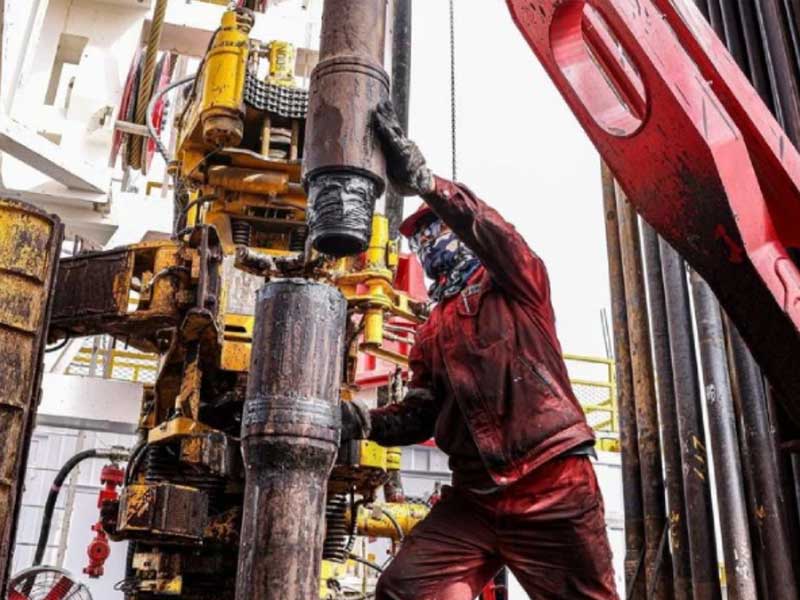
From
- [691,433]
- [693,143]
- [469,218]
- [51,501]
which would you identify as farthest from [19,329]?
[51,501]

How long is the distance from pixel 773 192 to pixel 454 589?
5.08 ft

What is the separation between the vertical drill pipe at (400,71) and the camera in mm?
4559

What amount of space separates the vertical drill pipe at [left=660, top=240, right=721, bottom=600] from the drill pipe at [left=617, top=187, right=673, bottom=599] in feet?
0.75

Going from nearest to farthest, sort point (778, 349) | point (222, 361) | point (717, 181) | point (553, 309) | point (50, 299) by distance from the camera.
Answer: point (717, 181) < point (778, 349) < point (553, 309) < point (50, 299) < point (222, 361)

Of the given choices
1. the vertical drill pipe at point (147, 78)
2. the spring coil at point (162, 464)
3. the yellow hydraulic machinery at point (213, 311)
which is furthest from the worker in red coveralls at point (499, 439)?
the vertical drill pipe at point (147, 78)

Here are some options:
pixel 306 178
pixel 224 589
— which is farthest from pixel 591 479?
pixel 224 589

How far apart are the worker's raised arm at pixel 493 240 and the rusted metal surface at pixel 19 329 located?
1.73 metres

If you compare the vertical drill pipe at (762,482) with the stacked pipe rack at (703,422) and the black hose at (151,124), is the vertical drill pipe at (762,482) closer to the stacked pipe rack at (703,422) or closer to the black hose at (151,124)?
the stacked pipe rack at (703,422)

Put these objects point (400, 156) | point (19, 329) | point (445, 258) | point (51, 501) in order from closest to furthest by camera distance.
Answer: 1. point (400, 156)
2. point (445, 258)
3. point (19, 329)
4. point (51, 501)

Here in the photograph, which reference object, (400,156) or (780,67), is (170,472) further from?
(780,67)

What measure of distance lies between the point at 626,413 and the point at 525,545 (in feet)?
6.03

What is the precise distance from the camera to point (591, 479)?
2.86 metres

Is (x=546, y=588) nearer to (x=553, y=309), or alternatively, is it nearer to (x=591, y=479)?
(x=591, y=479)

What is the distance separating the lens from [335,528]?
3.85 meters
